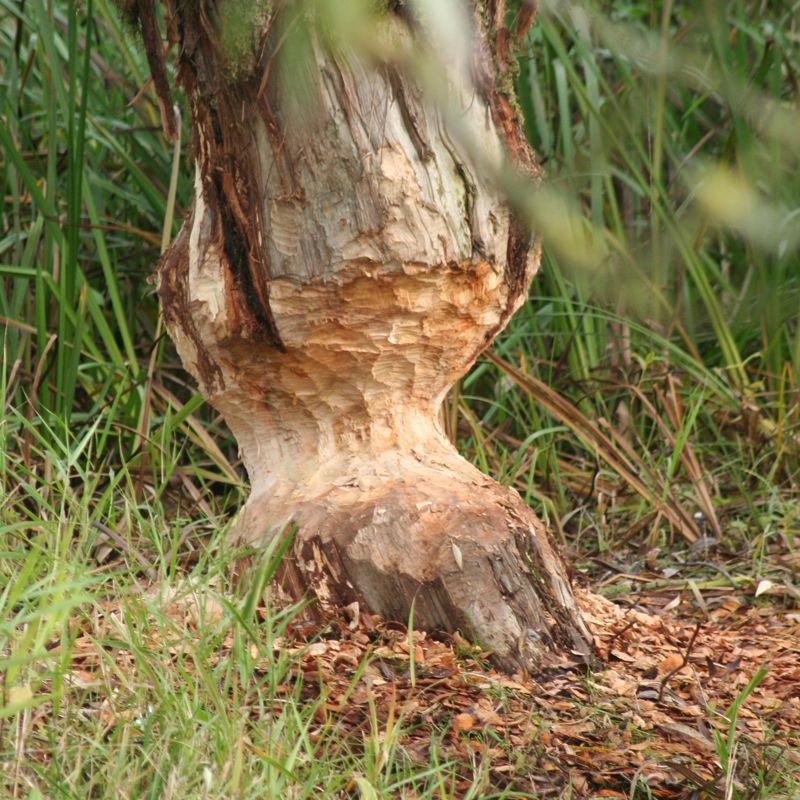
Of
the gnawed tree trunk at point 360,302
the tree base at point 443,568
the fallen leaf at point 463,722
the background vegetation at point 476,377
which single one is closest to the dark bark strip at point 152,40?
the gnawed tree trunk at point 360,302

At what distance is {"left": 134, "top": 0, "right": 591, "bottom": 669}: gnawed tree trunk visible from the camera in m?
1.74

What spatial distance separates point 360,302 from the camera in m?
1.83

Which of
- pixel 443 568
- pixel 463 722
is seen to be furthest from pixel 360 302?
pixel 463 722

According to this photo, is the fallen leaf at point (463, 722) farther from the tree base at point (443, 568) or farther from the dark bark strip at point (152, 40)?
the dark bark strip at point (152, 40)

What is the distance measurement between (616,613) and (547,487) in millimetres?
960

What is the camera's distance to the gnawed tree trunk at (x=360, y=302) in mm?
1737

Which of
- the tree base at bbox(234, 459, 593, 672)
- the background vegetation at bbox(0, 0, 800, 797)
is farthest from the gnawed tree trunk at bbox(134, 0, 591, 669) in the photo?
the background vegetation at bbox(0, 0, 800, 797)

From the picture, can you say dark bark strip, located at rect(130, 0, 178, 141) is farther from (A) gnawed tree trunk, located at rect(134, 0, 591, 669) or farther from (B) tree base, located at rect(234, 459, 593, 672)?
(B) tree base, located at rect(234, 459, 593, 672)

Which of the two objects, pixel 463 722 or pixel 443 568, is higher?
pixel 443 568

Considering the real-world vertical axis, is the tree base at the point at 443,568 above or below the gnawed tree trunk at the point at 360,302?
below

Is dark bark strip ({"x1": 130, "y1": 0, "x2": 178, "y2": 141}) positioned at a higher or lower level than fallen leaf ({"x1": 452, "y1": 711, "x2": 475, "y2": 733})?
higher

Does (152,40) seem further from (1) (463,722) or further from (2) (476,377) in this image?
(2) (476,377)

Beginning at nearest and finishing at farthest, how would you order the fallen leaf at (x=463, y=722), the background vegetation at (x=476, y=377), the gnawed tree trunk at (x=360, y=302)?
the fallen leaf at (x=463, y=722), the gnawed tree trunk at (x=360, y=302), the background vegetation at (x=476, y=377)

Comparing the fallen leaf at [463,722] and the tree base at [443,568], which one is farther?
the tree base at [443,568]
